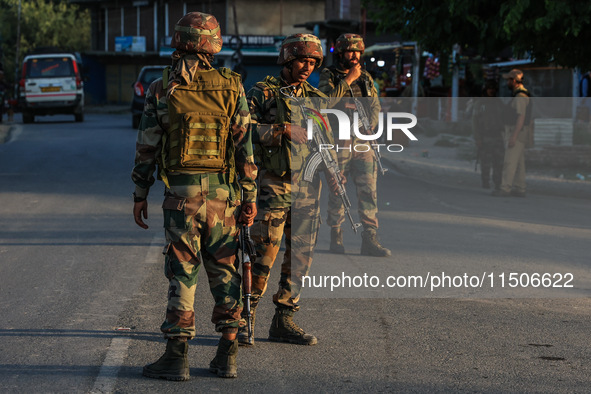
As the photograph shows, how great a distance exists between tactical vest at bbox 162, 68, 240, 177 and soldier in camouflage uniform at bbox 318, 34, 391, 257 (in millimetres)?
2796

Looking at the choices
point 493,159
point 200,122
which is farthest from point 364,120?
point 493,159

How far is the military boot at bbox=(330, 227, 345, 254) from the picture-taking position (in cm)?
862

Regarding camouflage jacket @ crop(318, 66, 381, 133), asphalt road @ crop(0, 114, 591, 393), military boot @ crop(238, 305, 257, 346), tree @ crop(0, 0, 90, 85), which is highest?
tree @ crop(0, 0, 90, 85)

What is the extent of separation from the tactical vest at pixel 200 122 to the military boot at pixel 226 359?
0.89 m

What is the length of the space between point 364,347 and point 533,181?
10.5 metres

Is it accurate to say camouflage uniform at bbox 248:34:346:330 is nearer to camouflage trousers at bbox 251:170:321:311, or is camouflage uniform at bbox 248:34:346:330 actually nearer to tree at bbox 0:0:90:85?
camouflage trousers at bbox 251:170:321:311

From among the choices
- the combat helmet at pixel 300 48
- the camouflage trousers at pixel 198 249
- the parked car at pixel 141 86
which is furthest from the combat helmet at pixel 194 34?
the parked car at pixel 141 86

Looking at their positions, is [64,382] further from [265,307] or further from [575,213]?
[575,213]

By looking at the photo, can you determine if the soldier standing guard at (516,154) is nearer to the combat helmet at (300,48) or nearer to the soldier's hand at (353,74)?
the soldier's hand at (353,74)

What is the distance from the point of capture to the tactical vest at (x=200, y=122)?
4.75m

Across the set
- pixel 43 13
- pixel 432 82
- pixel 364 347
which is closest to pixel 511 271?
pixel 364 347

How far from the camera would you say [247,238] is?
16.9 feet

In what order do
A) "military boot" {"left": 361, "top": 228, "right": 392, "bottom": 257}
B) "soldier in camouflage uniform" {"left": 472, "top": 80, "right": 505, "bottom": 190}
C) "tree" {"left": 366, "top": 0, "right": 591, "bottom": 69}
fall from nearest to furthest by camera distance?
1. "military boot" {"left": 361, "top": 228, "right": 392, "bottom": 257}
2. "tree" {"left": 366, "top": 0, "right": 591, "bottom": 69}
3. "soldier in camouflage uniform" {"left": 472, "top": 80, "right": 505, "bottom": 190}

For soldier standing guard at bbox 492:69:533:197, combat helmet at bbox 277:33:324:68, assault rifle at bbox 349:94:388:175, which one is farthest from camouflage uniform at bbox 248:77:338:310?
soldier standing guard at bbox 492:69:533:197
